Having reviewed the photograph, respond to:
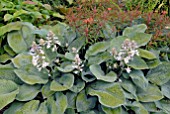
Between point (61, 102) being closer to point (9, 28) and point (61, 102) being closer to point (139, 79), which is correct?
point (139, 79)

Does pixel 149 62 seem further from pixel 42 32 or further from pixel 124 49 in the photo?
pixel 42 32

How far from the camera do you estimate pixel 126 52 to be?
1.96m

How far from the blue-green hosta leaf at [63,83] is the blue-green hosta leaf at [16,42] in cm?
44

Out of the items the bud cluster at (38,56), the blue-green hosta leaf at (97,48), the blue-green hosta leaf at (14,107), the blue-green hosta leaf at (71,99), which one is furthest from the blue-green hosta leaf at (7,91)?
the blue-green hosta leaf at (97,48)

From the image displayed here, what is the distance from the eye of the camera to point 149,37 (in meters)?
2.22

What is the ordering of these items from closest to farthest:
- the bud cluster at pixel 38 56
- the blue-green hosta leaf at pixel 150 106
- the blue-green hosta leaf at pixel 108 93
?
the bud cluster at pixel 38 56
the blue-green hosta leaf at pixel 108 93
the blue-green hosta leaf at pixel 150 106

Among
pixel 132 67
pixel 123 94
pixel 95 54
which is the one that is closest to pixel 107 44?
pixel 95 54

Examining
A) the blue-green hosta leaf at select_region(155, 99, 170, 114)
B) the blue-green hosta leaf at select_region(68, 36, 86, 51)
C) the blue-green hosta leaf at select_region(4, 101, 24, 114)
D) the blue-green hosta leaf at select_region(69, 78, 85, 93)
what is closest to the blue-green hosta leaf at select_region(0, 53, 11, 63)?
the blue-green hosta leaf at select_region(4, 101, 24, 114)

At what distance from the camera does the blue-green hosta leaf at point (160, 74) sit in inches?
89.0

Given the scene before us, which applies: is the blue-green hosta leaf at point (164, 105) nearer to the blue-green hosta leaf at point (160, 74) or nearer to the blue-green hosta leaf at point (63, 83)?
the blue-green hosta leaf at point (160, 74)

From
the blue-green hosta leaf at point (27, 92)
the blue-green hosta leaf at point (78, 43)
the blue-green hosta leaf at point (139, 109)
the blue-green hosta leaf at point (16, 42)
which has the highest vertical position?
the blue-green hosta leaf at point (16, 42)

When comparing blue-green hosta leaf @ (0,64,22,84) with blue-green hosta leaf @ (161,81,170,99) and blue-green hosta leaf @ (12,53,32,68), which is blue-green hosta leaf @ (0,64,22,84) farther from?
blue-green hosta leaf @ (161,81,170,99)

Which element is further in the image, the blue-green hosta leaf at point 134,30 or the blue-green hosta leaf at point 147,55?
the blue-green hosta leaf at point 134,30

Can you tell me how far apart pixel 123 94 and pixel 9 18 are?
1237 millimetres
